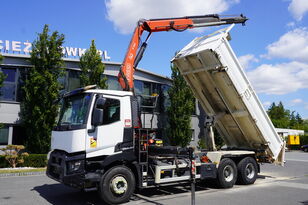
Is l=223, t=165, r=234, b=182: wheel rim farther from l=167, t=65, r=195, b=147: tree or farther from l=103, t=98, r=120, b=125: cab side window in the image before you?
l=167, t=65, r=195, b=147: tree

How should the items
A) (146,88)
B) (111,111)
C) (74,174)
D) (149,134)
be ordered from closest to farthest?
(74,174) → (111,111) → (149,134) → (146,88)

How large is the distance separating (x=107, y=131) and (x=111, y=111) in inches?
20.7

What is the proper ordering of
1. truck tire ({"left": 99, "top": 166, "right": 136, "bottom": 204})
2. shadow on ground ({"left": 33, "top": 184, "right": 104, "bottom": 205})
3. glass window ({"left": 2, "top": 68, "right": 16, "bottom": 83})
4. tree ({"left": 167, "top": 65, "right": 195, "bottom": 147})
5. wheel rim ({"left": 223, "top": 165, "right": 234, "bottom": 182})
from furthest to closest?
tree ({"left": 167, "top": 65, "right": 195, "bottom": 147}) < glass window ({"left": 2, "top": 68, "right": 16, "bottom": 83}) < wheel rim ({"left": 223, "top": 165, "right": 234, "bottom": 182}) < shadow on ground ({"left": 33, "top": 184, "right": 104, "bottom": 205}) < truck tire ({"left": 99, "top": 166, "right": 136, "bottom": 204})

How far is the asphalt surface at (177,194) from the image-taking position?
7207 mm

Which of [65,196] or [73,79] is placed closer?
[65,196]

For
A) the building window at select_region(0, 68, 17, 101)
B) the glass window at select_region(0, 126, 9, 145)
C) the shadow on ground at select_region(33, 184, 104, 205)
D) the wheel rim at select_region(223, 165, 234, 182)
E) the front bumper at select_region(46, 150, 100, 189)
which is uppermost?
the building window at select_region(0, 68, 17, 101)

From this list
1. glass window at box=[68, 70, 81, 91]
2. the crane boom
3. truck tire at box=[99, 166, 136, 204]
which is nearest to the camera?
truck tire at box=[99, 166, 136, 204]

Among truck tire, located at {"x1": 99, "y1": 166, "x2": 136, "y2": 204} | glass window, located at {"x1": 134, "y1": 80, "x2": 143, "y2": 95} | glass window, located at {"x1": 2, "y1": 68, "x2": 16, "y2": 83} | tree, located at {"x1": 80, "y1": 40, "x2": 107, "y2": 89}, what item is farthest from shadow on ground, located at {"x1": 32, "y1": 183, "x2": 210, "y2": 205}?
glass window, located at {"x1": 134, "y1": 80, "x2": 143, "y2": 95}

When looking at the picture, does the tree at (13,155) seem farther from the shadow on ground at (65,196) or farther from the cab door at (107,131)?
the cab door at (107,131)

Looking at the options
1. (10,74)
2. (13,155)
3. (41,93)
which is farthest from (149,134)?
(10,74)

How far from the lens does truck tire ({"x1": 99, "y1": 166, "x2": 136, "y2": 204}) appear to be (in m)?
6.59

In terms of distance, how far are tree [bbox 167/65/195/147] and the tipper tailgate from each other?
32.1 ft

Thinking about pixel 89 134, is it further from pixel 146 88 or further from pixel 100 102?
pixel 146 88

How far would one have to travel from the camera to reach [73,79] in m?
17.9
